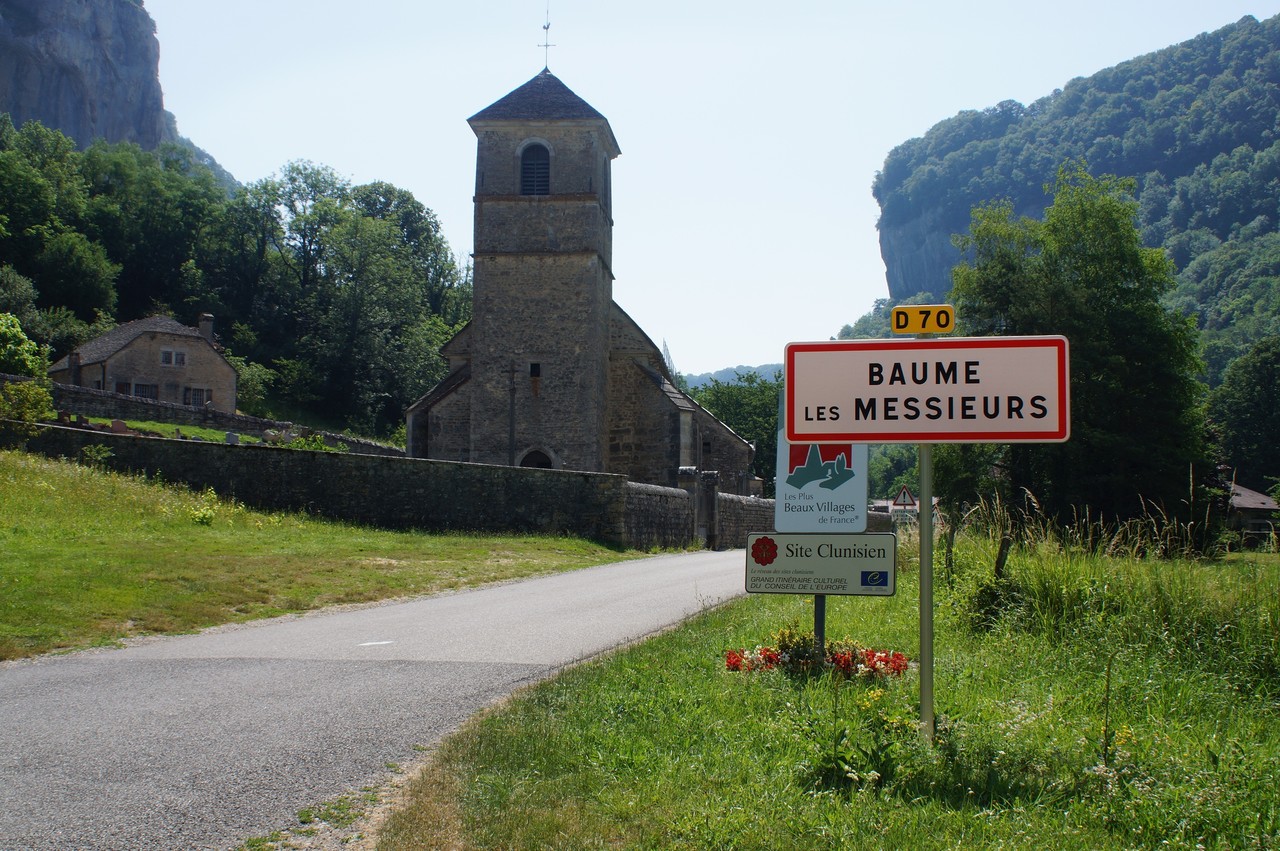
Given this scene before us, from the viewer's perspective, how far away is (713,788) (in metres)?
4.86

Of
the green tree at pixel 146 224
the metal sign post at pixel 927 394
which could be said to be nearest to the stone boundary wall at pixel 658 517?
the metal sign post at pixel 927 394

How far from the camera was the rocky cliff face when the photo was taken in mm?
111000

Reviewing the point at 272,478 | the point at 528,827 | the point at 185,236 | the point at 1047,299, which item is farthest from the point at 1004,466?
the point at 185,236

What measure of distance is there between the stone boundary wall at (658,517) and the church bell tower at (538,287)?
4436mm

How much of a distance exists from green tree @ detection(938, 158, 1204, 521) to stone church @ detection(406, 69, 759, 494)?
11.3m

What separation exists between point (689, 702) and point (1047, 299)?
32.2 metres

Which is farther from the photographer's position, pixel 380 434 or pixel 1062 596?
pixel 380 434

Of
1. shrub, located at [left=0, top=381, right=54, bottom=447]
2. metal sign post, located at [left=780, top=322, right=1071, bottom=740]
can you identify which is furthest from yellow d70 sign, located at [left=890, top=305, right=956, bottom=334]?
shrub, located at [left=0, top=381, right=54, bottom=447]

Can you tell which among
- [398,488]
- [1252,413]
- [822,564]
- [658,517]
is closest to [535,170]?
[658,517]

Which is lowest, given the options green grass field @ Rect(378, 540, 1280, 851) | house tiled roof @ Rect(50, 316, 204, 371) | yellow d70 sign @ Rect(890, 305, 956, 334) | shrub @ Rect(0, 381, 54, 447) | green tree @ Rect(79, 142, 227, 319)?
green grass field @ Rect(378, 540, 1280, 851)

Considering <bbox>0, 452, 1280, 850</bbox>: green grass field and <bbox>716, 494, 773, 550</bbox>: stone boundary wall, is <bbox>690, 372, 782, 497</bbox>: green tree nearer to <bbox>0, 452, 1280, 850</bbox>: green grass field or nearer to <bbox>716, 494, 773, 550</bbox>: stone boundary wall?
<bbox>716, 494, 773, 550</bbox>: stone boundary wall

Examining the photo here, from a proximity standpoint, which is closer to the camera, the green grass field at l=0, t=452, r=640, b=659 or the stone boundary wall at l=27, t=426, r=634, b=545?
the green grass field at l=0, t=452, r=640, b=659

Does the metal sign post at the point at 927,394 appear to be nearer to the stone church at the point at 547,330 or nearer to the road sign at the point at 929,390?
the road sign at the point at 929,390

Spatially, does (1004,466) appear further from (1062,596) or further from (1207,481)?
(1062,596)
